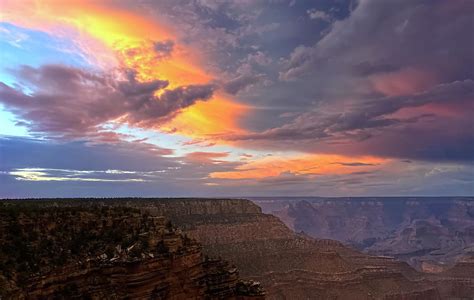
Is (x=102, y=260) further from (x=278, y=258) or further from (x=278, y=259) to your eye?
(x=278, y=258)

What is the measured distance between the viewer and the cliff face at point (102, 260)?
22953 mm

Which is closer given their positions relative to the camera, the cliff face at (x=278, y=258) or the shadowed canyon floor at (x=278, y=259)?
the shadowed canyon floor at (x=278, y=259)

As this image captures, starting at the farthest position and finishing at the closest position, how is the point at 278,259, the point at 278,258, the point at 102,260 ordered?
the point at 278,258 → the point at 278,259 → the point at 102,260

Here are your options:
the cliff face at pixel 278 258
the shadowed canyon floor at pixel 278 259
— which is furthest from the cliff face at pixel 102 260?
the cliff face at pixel 278 258

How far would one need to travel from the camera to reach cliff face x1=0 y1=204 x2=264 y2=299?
23.0 metres

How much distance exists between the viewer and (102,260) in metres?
24.4

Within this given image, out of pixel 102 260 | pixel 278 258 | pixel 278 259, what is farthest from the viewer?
pixel 278 258

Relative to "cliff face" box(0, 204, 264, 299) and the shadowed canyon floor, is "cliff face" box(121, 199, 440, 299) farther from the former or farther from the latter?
"cliff face" box(0, 204, 264, 299)

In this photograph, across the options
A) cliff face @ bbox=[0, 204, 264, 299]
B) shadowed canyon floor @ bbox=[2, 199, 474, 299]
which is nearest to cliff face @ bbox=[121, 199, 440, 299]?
shadowed canyon floor @ bbox=[2, 199, 474, 299]

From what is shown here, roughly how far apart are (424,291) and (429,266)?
54.9 metres

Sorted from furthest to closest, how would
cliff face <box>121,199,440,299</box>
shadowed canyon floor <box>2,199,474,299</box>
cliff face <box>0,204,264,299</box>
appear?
cliff face <box>121,199,440,299</box> → shadowed canyon floor <box>2,199,474,299</box> → cliff face <box>0,204,264,299</box>

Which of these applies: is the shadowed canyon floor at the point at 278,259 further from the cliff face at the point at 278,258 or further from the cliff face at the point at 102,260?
the cliff face at the point at 102,260

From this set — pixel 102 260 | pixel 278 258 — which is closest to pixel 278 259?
pixel 278 258

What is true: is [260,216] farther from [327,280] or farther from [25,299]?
[25,299]
